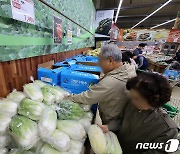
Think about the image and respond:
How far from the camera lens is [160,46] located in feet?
27.7

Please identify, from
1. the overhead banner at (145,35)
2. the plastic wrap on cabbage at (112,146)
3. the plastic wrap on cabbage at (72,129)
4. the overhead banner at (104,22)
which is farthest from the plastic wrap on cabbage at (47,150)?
the overhead banner at (145,35)

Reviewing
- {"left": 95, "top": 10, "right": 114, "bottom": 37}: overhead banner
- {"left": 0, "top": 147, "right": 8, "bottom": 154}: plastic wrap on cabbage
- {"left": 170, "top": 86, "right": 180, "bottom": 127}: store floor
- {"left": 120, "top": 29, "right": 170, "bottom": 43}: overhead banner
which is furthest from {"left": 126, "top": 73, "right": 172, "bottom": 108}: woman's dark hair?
{"left": 120, "top": 29, "right": 170, "bottom": 43}: overhead banner

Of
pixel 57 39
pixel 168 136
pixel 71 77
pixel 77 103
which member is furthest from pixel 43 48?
pixel 168 136

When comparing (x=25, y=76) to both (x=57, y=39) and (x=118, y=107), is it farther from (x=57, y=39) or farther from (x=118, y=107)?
(x=118, y=107)

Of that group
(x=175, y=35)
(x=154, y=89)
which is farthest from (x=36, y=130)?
(x=175, y=35)

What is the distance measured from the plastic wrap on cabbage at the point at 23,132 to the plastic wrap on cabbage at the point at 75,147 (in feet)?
0.74

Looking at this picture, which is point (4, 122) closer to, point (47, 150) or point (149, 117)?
point (47, 150)

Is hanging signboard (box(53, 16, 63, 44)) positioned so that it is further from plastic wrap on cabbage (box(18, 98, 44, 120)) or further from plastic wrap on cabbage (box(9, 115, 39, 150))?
Answer: plastic wrap on cabbage (box(9, 115, 39, 150))

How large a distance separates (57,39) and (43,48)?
0.31m

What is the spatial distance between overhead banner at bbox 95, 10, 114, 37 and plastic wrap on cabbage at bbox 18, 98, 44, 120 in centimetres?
615

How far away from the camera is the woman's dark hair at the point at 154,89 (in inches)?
31.9

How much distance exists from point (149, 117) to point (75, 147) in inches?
21.9

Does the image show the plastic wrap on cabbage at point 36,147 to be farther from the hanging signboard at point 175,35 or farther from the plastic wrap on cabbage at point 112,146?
the hanging signboard at point 175,35

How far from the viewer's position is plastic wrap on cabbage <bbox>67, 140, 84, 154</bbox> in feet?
2.77
